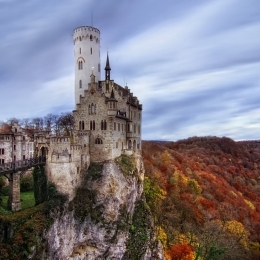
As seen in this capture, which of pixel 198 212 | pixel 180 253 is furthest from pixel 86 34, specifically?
pixel 198 212

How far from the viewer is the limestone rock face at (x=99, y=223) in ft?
114

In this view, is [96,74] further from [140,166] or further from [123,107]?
[140,166]

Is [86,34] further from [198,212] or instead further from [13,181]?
[198,212]

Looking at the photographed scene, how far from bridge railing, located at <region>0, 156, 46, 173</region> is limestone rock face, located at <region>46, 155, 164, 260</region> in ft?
21.0

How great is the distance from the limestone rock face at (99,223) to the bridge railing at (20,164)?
6394 mm

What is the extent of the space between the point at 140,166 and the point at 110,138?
10.9 meters

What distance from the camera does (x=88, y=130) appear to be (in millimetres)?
42969

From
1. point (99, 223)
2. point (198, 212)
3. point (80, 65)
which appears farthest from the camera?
point (198, 212)

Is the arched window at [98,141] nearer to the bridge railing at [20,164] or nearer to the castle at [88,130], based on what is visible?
the castle at [88,130]

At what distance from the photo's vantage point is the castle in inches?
1435

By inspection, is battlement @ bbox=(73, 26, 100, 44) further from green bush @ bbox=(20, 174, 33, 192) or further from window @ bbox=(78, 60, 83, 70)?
green bush @ bbox=(20, 174, 33, 192)

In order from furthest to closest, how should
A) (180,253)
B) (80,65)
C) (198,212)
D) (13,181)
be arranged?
(198,212) < (80,65) < (180,253) < (13,181)

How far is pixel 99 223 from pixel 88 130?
1306cm

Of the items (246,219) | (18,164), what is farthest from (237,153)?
(18,164)
